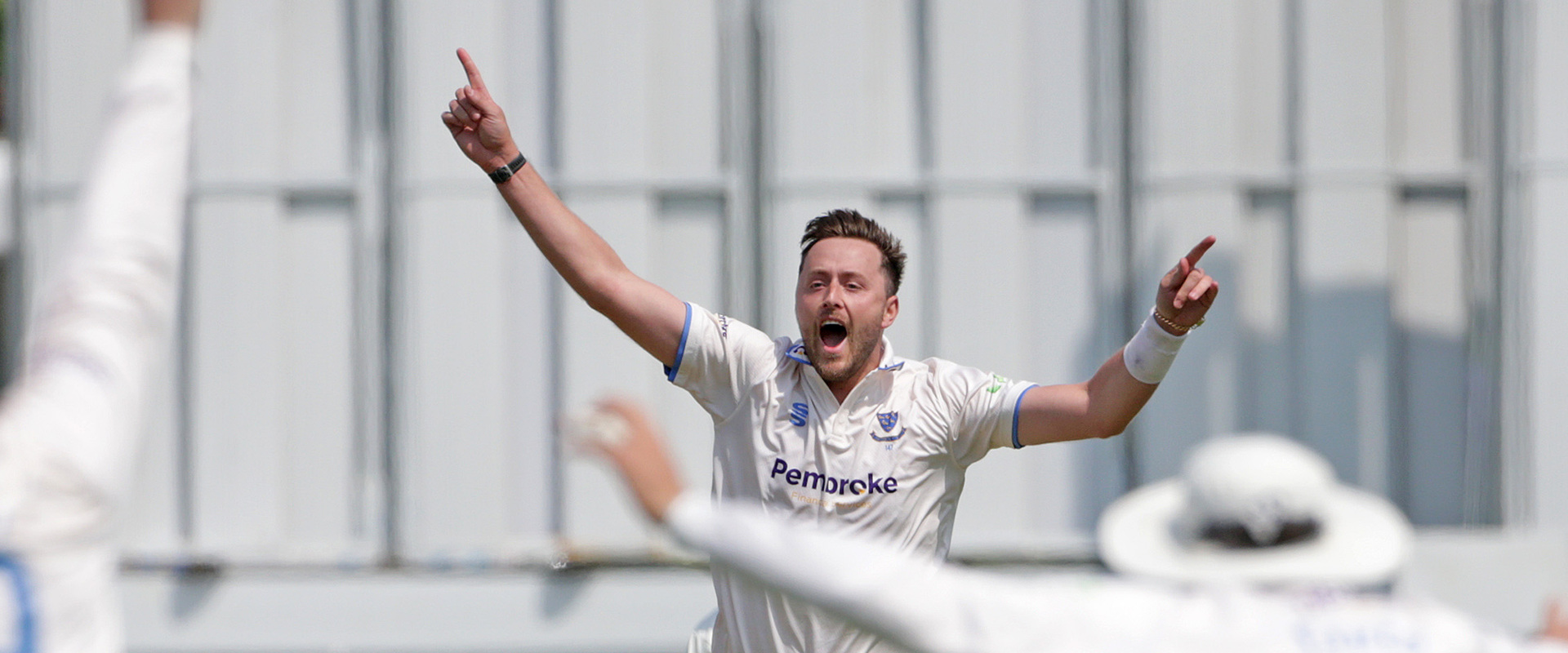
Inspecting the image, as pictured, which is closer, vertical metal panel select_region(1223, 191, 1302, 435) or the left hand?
the left hand

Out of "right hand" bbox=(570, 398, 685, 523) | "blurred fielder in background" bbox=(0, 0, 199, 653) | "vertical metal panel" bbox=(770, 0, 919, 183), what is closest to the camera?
"blurred fielder in background" bbox=(0, 0, 199, 653)

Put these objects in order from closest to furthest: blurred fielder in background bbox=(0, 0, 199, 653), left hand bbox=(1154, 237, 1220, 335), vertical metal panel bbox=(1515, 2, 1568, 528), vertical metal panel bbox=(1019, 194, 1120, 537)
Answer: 1. blurred fielder in background bbox=(0, 0, 199, 653)
2. left hand bbox=(1154, 237, 1220, 335)
3. vertical metal panel bbox=(1515, 2, 1568, 528)
4. vertical metal panel bbox=(1019, 194, 1120, 537)

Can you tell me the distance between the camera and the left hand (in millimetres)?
2879

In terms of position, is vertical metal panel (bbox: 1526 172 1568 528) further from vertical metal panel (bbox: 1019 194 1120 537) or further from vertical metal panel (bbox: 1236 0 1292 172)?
vertical metal panel (bbox: 1019 194 1120 537)

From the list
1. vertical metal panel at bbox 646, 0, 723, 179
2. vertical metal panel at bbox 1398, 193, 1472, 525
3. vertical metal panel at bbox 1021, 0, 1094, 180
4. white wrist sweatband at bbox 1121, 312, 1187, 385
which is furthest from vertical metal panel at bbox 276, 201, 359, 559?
vertical metal panel at bbox 1398, 193, 1472, 525

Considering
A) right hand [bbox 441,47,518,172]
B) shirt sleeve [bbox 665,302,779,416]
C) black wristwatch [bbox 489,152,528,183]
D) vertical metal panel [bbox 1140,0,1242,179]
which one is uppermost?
vertical metal panel [bbox 1140,0,1242,179]

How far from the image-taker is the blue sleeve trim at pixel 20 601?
141 cm

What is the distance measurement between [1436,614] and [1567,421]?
513 cm

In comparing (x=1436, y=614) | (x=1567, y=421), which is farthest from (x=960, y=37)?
(x=1436, y=614)

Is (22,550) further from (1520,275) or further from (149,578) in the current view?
(1520,275)

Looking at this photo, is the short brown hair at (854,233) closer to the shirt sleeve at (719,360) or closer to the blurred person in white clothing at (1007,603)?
the shirt sleeve at (719,360)

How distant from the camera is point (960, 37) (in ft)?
20.1

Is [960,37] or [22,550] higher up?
[960,37]

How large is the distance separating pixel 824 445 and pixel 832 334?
28 cm
